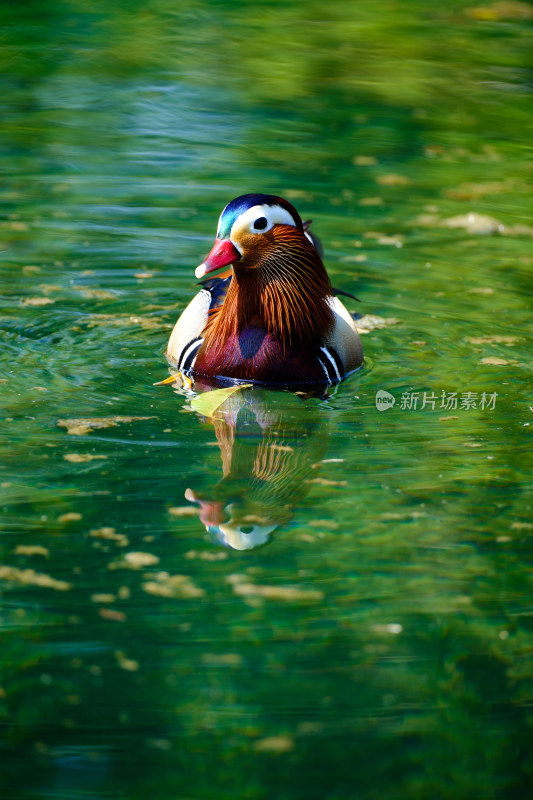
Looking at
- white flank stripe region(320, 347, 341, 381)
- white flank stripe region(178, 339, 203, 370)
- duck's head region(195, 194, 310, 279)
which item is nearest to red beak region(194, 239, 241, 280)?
duck's head region(195, 194, 310, 279)

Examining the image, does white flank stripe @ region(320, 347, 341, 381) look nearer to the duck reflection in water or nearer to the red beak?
the duck reflection in water

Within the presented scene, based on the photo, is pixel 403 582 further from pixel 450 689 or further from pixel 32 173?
pixel 32 173

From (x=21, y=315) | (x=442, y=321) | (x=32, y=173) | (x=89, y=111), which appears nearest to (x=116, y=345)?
(x=21, y=315)

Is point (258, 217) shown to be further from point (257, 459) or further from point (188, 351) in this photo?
point (257, 459)

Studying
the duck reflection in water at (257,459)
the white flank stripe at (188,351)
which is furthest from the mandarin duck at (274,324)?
the duck reflection in water at (257,459)

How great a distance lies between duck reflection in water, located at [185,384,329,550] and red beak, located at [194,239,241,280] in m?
0.80

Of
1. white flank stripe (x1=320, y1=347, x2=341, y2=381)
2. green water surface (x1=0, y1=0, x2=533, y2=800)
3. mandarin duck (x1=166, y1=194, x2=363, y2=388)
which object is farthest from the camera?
white flank stripe (x1=320, y1=347, x2=341, y2=381)

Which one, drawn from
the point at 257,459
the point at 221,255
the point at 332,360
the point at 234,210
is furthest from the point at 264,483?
the point at 234,210

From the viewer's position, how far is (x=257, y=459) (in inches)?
230

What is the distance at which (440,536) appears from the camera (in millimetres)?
5047

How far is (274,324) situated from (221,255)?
26.0 inches

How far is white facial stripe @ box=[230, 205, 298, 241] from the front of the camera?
21.0ft

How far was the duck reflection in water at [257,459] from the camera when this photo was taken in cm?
515

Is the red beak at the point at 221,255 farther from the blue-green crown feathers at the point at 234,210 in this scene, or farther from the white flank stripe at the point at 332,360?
the white flank stripe at the point at 332,360
